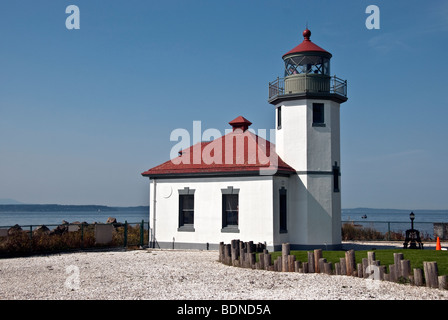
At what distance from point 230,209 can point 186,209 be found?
2.41m

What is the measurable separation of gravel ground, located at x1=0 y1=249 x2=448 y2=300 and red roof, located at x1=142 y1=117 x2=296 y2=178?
5.65 m

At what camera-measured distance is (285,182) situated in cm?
2383

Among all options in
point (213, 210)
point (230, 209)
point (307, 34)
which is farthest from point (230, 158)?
point (307, 34)

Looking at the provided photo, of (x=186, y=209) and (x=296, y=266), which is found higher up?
(x=186, y=209)

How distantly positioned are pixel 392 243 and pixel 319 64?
37.0ft

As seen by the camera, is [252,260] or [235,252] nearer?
[252,260]

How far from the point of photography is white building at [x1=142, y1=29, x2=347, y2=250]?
23.3 meters

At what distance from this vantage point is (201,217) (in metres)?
24.5

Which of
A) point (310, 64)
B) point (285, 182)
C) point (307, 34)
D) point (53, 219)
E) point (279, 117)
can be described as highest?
point (307, 34)

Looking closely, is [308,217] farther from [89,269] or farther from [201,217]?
[89,269]

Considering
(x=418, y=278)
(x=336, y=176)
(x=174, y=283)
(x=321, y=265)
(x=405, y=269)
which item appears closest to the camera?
(x=418, y=278)

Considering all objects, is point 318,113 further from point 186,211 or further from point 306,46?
point 186,211

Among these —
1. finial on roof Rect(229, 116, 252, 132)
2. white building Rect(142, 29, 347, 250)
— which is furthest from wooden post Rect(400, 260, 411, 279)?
finial on roof Rect(229, 116, 252, 132)
